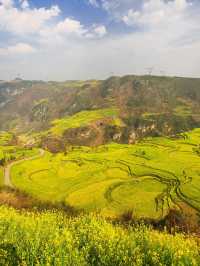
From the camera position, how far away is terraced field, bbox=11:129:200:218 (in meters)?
49.5

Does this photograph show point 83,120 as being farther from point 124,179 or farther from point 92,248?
point 92,248

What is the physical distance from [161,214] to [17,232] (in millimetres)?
34011

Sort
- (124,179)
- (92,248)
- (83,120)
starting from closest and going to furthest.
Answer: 1. (92,248)
2. (124,179)
3. (83,120)

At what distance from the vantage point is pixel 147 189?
55.6m

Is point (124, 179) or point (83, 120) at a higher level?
point (124, 179)

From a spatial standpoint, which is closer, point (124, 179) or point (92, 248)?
point (92, 248)

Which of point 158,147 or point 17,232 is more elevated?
point 17,232

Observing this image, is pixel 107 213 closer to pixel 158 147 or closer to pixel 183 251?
pixel 183 251

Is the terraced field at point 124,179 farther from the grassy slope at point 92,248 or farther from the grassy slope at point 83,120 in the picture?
the grassy slope at point 83,120

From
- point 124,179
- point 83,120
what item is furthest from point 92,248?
point 83,120

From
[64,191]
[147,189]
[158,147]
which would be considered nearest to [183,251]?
[147,189]

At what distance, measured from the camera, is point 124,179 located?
63094 mm

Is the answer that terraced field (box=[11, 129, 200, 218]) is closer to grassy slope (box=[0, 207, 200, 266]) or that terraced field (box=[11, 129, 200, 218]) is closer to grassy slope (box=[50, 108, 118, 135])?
grassy slope (box=[0, 207, 200, 266])

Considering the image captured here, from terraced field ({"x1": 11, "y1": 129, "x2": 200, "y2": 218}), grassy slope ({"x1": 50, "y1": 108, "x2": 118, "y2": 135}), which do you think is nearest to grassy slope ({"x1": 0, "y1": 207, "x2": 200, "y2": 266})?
terraced field ({"x1": 11, "y1": 129, "x2": 200, "y2": 218})
